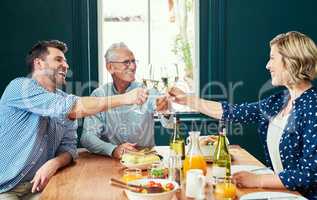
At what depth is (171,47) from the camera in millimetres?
3691

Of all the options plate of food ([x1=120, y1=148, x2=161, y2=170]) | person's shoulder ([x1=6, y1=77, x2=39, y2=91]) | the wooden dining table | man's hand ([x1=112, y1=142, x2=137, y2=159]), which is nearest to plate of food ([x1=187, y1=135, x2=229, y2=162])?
the wooden dining table

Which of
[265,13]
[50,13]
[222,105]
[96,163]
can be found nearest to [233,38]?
[265,13]

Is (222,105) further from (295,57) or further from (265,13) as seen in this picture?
(265,13)

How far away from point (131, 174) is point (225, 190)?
0.48 meters

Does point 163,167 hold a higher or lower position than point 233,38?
lower

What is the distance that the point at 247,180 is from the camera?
184cm

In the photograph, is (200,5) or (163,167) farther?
(200,5)

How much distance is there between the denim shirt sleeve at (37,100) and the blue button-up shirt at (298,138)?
1.01 metres

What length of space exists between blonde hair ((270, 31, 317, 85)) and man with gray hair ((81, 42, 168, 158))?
0.79 m

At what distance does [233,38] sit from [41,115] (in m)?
1.85

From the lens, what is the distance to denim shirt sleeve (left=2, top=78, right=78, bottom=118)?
87.2 inches

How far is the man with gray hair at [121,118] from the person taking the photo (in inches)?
104

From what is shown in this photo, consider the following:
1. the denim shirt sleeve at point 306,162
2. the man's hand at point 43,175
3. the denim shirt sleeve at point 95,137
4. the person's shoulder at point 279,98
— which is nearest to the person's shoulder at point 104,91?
the denim shirt sleeve at point 95,137

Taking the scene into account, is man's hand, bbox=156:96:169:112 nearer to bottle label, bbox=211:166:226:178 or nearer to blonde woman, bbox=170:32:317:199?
blonde woman, bbox=170:32:317:199
